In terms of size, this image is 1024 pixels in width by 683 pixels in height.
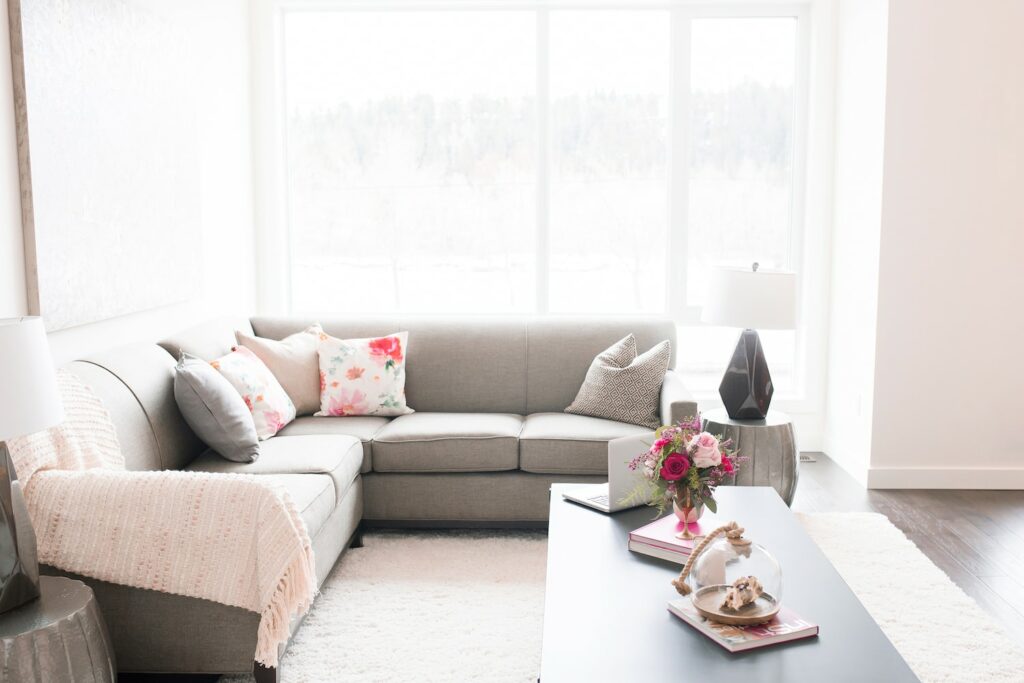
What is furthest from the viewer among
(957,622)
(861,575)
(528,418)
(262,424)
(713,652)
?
(528,418)

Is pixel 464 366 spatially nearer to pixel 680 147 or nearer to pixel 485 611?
pixel 485 611

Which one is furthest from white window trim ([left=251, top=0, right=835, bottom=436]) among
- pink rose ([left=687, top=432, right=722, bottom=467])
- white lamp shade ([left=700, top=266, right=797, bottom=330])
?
pink rose ([left=687, top=432, right=722, bottom=467])

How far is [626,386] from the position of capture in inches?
160

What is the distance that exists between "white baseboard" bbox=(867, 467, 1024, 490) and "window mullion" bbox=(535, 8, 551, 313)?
1.96 metres

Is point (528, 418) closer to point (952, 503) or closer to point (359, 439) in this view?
point (359, 439)

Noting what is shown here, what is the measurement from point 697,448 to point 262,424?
1.90 metres

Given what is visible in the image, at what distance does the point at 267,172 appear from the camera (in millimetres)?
5145

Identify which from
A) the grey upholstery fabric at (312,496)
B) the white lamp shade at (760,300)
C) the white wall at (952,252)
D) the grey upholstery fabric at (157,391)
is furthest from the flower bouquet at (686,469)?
the white wall at (952,252)

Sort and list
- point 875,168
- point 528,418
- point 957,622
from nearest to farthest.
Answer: point 957,622
point 528,418
point 875,168

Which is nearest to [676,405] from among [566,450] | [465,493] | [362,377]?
[566,450]

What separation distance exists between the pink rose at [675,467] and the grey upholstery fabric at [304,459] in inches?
50.8

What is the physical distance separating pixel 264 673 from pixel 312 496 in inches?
24.7

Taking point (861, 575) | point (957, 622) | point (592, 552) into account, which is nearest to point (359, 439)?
point (592, 552)

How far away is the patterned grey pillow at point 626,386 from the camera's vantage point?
4.04m
